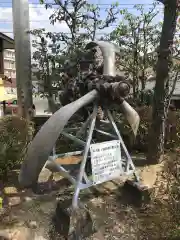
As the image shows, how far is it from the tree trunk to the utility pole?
12.2 feet

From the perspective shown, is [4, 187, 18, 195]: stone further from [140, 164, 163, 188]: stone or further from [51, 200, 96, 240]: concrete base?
[140, 164, 163, 188]: stone

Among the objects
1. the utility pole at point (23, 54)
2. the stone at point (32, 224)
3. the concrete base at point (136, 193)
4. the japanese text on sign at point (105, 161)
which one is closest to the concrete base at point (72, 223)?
the stone at point (32, 224)

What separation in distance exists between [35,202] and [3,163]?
48.5 inches

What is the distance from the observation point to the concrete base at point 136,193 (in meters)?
4.48

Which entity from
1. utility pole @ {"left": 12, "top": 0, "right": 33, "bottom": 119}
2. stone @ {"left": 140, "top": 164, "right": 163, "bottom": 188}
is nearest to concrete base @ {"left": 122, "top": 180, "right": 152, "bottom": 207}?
stone @ {"left": 140, "top": 164, "right": 163, "bottom": 188}

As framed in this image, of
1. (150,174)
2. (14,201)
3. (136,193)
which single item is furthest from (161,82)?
(14,201)

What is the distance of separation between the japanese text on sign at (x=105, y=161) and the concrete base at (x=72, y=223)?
0.55m

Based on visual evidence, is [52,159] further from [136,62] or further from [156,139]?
[136,62]

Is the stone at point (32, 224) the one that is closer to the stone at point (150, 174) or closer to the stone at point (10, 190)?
the stone at point (10, 190)

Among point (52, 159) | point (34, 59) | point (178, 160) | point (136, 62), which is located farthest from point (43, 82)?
point (178, 160)

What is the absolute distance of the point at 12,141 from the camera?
583 cm

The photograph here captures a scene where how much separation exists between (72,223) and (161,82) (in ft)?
12.3

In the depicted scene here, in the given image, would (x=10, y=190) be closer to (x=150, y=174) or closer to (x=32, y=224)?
(x=32, y=224)

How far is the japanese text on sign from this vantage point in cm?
410
